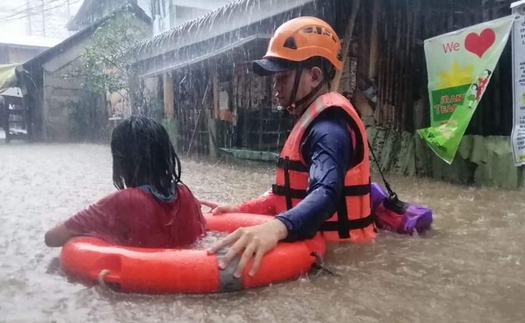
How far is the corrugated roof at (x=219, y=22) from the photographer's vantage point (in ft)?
24.6

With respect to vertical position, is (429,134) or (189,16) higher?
(189,16)

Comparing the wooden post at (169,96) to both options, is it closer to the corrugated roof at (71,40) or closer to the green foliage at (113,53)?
the green foliage at (113,53)

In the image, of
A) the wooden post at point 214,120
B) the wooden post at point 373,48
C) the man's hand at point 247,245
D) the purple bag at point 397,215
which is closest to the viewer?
the man's hand at point 247,245

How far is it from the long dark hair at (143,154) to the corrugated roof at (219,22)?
15.3 feet

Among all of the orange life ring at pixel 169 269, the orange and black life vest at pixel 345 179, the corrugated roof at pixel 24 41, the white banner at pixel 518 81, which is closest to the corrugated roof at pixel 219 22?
the white banner at pixel 518 81

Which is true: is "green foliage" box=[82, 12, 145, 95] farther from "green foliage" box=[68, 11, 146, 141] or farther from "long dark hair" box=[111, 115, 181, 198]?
"long dark hair" box=[111, 115, 181, 198]

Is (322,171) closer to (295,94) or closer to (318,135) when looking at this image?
(318,135)

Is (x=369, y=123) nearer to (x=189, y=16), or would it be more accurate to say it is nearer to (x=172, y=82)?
(x=172, y=82)

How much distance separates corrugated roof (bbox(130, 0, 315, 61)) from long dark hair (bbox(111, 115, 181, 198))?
4650 millimetres

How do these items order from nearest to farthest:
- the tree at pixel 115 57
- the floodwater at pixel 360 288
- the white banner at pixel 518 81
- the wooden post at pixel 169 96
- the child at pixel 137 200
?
1. the floodwater at pixel 360 288
2. the child at pixel 137 200
3. the white banner at pixel 518 81
4. the wooden post at pixel 169 96
5. the tree at pixel 115 57

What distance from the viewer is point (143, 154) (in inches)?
103

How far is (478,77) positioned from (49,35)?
40.1 m

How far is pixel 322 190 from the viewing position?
2.45 meters

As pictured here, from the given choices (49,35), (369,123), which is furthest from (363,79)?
(49,35)
